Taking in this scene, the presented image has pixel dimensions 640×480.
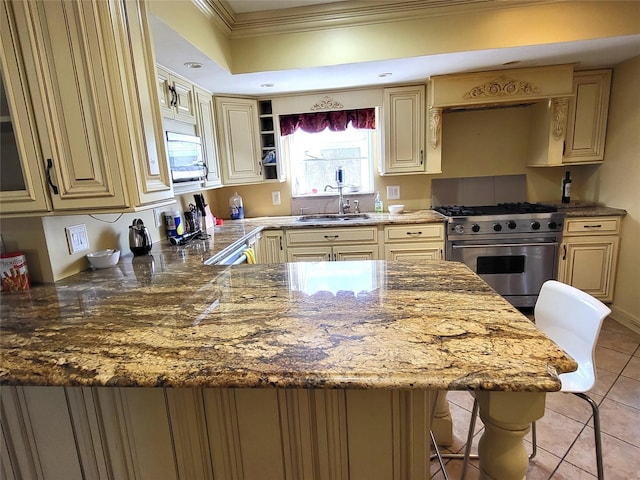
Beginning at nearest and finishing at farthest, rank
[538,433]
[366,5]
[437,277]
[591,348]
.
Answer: [591,348] < [437,277] < [538,433] < [366,5]

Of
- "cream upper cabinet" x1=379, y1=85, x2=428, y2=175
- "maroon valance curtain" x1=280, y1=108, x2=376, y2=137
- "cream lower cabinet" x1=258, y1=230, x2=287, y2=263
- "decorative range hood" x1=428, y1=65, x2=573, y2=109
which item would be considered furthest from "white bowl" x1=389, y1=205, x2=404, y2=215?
"cream lower cabinet" x1=258, y1=230, x2=287, y2=263

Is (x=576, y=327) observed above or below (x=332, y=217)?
below

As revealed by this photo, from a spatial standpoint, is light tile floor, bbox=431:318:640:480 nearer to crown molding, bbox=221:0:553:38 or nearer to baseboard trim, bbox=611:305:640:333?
baseboard trim, bbox=611:305:640:333

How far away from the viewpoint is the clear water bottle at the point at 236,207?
12.5 ft

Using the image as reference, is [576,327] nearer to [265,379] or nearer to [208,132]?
[265,379]

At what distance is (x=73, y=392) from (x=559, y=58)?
362cm

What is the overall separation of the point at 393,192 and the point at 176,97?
2.25m

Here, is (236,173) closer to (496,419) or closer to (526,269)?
(526,269)

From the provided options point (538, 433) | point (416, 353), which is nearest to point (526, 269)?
point (538, 433)

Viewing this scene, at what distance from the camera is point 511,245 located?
10.1 ft

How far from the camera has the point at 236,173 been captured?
3.40m

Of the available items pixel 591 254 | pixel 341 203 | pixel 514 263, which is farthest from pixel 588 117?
pixel 341 203

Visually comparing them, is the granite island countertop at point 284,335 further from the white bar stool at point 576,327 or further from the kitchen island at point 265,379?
the white bar stool at point 576,327

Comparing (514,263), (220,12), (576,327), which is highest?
(220,12)
